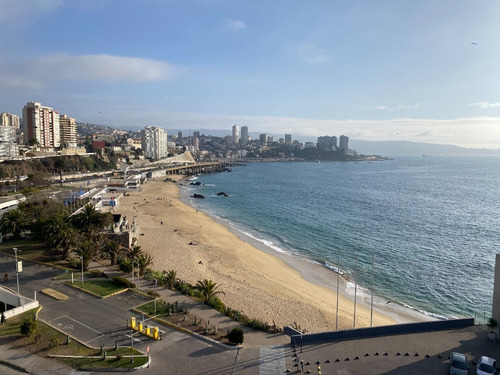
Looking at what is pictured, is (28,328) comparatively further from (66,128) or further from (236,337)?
(66,128)

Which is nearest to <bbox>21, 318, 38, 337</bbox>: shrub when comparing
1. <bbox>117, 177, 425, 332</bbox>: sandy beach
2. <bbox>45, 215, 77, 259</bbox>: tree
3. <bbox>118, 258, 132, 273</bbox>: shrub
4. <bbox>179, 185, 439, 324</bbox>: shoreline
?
<bbox>118, 258, 132, 273</bbox>: shrub

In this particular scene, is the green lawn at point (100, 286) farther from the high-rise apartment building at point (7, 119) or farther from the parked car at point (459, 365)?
the high-rise apartment building at point (7, 119)

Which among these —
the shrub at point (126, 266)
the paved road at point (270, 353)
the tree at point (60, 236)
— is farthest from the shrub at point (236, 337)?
the tree at point (60, 236)

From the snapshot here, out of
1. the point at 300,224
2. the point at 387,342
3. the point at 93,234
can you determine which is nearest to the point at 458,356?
the point at 387,342

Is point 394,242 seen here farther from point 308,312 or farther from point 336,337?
point 336,337

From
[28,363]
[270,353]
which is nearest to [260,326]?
[270,353]

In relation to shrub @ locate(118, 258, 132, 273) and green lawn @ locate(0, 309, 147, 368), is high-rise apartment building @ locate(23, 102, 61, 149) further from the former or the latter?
green lawn @ locate(0, 309, 147, 368)

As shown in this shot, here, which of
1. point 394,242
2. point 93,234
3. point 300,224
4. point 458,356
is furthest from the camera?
point 300,224
